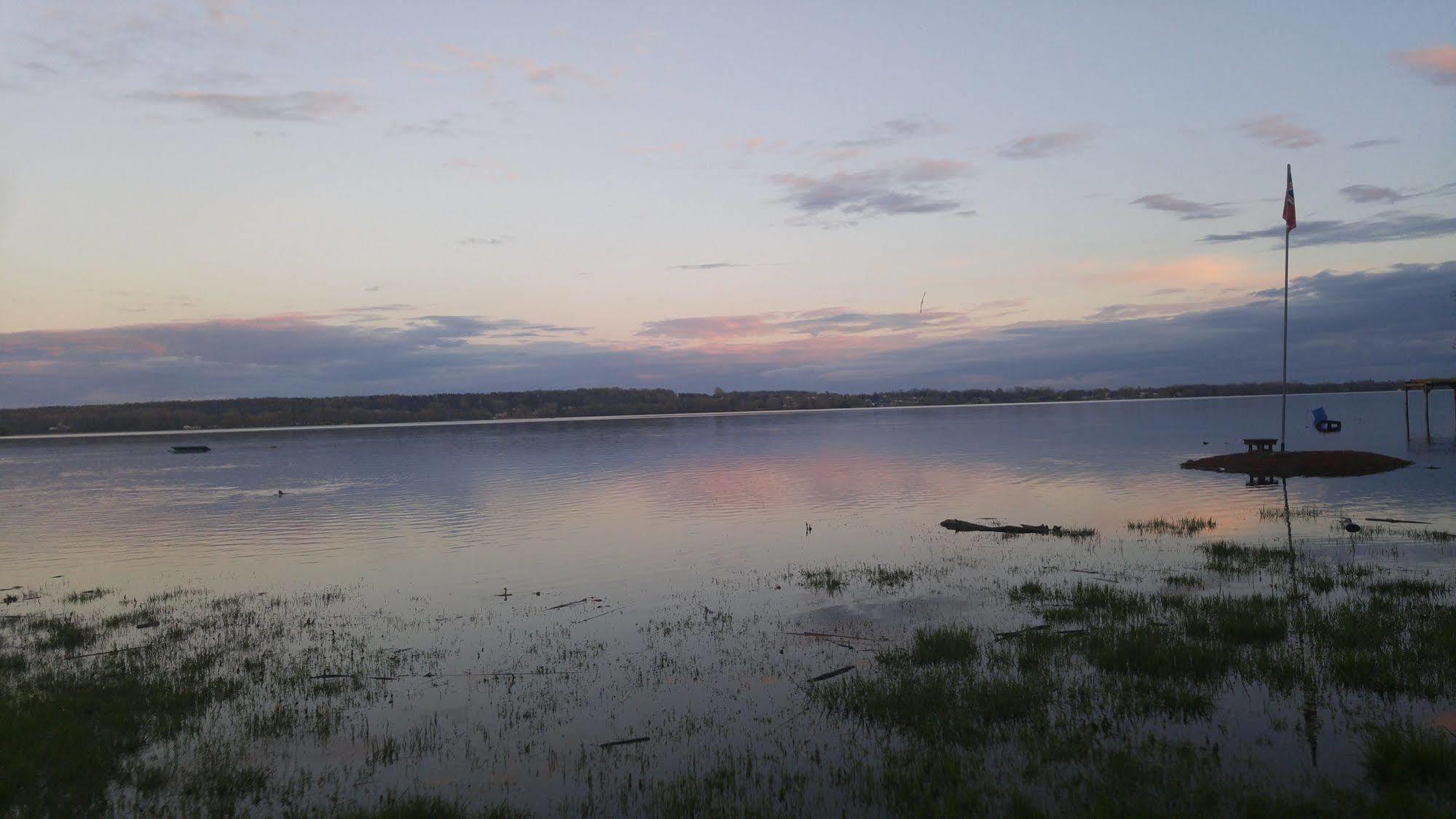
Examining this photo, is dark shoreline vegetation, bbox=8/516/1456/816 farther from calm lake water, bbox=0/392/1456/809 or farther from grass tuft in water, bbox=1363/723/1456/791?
calm lake water, bbox=0/392/1456/809

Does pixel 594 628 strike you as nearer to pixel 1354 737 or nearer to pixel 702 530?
pixel 1354 737

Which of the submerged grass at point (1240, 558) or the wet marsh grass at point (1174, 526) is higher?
the submerged grass at point (1240, 558)

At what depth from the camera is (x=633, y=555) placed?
92.3 feet

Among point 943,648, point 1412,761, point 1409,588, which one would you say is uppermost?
point 1412,761

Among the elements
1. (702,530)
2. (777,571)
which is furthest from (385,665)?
(702,530)

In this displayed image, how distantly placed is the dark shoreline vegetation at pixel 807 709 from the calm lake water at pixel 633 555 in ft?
0.46

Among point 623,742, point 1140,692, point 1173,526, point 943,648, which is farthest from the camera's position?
point 1173,526

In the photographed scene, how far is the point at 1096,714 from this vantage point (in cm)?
1122

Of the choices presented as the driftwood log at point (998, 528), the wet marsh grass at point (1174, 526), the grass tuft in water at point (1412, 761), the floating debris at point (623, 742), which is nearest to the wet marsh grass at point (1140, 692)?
the grass tuft in water at point (1412, 761)

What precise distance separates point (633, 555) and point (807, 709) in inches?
651

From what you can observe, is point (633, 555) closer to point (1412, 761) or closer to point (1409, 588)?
point (1409, 588)

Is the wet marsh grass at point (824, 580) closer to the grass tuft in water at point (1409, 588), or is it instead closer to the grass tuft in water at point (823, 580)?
the grass tuft in water at point (823, 580)

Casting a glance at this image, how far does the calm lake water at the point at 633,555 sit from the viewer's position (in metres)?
12.0

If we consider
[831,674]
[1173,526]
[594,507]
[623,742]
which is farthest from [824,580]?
[594,507]
